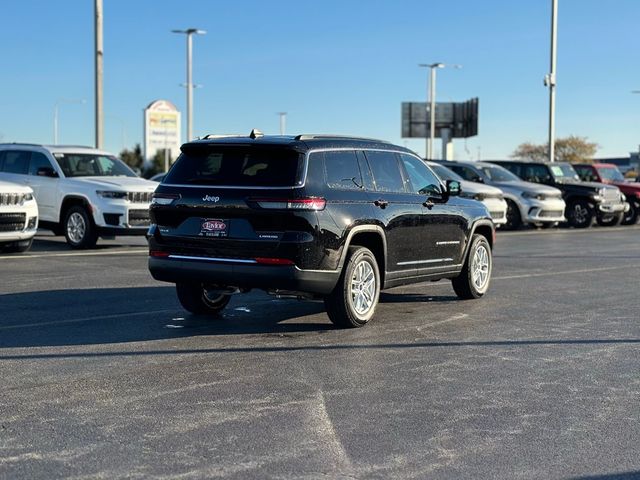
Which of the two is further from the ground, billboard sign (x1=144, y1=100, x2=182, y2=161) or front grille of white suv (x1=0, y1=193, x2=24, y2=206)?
billboard sign (x1=144, y1=100, x2=182, y2=161)

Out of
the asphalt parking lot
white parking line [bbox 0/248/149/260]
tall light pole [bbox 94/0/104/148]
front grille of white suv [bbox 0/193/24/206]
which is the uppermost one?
tall light pole [bbox 94/0/104/148]

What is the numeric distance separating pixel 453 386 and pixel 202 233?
289cm

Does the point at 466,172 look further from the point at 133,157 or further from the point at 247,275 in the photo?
the point at 133,157

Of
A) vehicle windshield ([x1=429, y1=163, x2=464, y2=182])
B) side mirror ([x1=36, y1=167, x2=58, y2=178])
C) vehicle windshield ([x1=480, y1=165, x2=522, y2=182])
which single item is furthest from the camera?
vehicle windshield ([x1=480, y1=165, x2=522, y2=182])

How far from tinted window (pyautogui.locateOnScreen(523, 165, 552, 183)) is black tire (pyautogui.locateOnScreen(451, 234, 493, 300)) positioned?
17536 millimetres

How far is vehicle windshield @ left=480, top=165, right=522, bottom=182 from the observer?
2597cm

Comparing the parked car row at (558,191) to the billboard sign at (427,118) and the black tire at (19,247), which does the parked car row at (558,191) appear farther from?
the billboard sign at (427,118)

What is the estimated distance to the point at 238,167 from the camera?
8.37m

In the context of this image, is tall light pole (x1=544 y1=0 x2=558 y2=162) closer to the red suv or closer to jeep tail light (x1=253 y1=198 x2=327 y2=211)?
the red suv

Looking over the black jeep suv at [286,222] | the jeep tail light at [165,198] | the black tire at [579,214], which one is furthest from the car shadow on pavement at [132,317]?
the black tire at [579,214]

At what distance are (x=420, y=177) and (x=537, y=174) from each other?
18.9 m

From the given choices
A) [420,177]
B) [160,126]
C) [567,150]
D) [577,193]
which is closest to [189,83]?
[160,126]

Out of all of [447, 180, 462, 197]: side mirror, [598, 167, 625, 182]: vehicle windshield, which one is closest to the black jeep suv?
[447, 180, 462, 197]: side mirror

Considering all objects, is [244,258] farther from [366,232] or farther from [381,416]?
[381,416]
